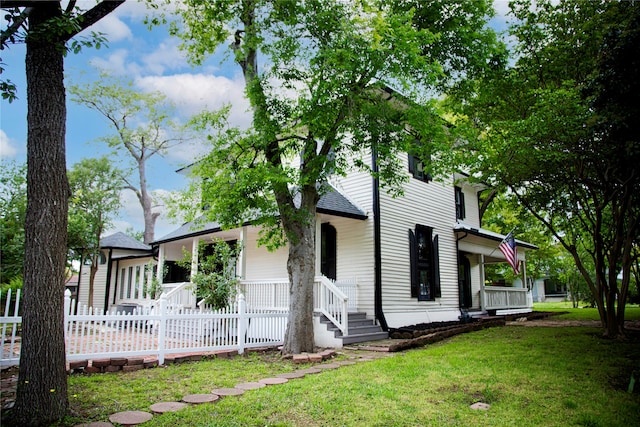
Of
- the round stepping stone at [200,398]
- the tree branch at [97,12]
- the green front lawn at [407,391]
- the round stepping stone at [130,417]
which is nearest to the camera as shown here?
the round stepping stone at [130,417]

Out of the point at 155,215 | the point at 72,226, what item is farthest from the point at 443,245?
the point at 155,215

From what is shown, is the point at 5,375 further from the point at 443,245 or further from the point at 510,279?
the point at 510,279

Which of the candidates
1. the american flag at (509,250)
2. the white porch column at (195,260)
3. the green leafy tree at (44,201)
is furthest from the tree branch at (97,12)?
the american flag at (509,250)

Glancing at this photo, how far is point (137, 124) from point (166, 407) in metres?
27.6

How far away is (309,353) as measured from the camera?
29.0 ft

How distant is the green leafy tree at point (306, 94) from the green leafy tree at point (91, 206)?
412 inches

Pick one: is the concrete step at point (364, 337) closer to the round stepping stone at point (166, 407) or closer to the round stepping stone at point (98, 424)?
the round stepping stone at point (166, 407)

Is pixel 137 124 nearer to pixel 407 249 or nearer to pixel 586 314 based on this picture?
pixel 407 249

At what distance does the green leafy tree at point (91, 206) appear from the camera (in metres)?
17.7

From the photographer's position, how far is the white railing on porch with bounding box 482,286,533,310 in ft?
60.5

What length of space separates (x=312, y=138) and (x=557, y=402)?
639 centimetres

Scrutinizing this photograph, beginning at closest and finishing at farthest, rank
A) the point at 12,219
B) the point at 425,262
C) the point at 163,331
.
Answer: the point at 163,331, the point at 425,262, the point at 12,219

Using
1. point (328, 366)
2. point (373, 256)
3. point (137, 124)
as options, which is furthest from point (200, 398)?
point (137, 124)

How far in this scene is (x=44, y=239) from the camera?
4312 millimetres
